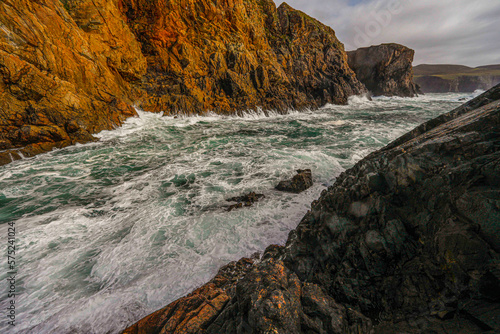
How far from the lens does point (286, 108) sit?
24.8 metres

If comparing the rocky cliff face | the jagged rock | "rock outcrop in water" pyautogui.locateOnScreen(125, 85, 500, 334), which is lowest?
the jagged rock

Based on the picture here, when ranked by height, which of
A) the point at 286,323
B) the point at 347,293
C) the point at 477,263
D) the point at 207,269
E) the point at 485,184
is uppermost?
the point at 485,184

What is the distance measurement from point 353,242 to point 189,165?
7.98 meters

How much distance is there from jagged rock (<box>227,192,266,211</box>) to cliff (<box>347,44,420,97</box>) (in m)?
59.0

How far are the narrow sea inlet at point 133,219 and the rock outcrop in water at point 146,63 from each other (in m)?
2.32

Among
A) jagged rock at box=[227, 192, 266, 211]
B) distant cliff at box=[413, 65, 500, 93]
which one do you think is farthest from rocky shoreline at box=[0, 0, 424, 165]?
distant cliff at box=[413, 65, 500, 93]

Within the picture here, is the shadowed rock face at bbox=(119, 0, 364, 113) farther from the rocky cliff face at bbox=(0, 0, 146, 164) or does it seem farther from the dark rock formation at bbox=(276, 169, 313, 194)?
the dark rock formation at bbox=(276, 169, 313, 194)

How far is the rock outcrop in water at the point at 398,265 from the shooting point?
168 centimetres


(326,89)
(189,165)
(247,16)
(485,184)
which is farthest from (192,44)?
(485,184)

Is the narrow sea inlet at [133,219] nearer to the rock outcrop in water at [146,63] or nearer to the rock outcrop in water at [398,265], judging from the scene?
the rock outcrop in water at [398,265]

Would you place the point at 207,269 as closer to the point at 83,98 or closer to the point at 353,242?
the point at 353,242

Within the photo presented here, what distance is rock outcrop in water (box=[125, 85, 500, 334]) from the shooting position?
1.68m

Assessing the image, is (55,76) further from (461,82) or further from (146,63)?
(461,82)

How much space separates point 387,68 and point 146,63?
57634 mm
